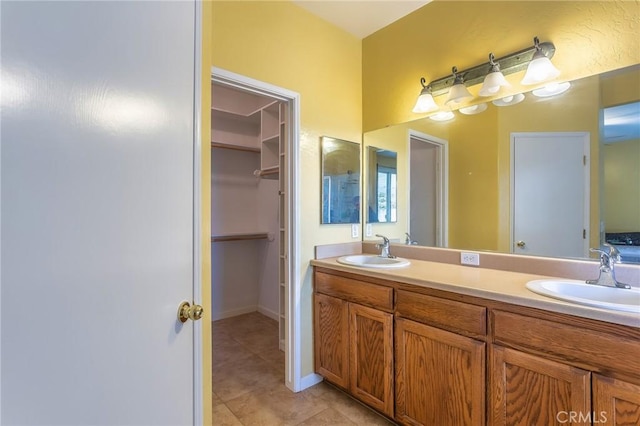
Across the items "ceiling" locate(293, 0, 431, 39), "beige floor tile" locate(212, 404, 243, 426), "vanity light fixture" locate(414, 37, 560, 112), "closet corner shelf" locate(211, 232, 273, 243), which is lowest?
"beige floor tile" locate(212, 404, 243, 426)

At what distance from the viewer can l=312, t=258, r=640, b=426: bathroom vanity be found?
105cm

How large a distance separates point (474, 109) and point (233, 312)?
10.5 feet

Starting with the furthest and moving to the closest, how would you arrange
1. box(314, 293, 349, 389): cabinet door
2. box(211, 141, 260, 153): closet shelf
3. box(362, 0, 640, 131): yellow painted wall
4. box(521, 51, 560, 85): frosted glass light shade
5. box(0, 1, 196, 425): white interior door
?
box(211, 141, 260, 153): closet shelf
box(314, 293, 349, 389): cabinet door
box(521, 51, 560, 85): frosted glass light shade
box(362, 0, 640, 131): yellow painted wall
box(0, 1, 196, 425): white interior door

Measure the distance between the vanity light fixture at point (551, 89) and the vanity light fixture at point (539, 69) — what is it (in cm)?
5

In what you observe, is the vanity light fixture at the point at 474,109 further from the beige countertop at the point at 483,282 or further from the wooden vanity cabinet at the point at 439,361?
the wooden vanity cabinet at the point at 439,361

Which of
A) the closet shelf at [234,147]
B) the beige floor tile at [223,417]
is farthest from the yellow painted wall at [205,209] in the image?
the closet shelf at [234,147]

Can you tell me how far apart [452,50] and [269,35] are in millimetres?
1239

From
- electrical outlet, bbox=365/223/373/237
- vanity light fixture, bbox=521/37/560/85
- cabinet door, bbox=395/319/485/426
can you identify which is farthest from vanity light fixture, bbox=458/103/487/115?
cabinet door, bbox=395/319/485/426

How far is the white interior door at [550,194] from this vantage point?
1584 mm

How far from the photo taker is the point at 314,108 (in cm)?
222

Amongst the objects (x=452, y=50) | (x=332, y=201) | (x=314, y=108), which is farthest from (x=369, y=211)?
(x=452, y=50)

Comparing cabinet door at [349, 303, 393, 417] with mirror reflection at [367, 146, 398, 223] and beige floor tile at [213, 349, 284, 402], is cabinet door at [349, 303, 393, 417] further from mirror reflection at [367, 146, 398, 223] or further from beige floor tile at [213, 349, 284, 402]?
mirror reflection at [367, 146, 398, 223]

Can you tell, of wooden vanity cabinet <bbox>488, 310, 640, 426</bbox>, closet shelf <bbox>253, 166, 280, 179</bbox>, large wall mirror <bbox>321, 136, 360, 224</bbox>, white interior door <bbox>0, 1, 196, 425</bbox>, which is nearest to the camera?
white interior door <bbox>0, 1, 196, 425</bbox>

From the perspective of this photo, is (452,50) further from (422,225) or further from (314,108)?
(422,225)
